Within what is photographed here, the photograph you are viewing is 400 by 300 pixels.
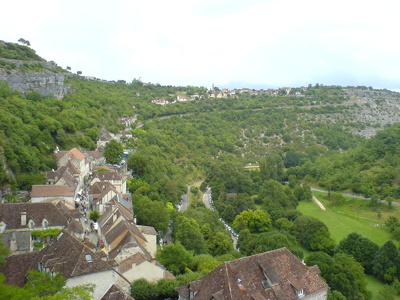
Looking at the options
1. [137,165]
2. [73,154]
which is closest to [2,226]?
[73,154]

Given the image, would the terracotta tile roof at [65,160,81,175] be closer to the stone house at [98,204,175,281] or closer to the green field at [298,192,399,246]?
the stone house at [98,204,175,281]

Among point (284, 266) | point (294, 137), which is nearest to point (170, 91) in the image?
point (294, 137)

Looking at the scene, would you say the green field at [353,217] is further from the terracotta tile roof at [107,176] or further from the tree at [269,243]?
the terracotta tile roof at [107,176]

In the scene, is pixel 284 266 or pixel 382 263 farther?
pixel 382 263

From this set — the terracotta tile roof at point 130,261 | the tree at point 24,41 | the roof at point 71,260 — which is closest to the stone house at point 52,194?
the terracotta tile roof at point 130,261

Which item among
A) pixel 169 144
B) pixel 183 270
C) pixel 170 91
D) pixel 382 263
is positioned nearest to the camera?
pixel 183 270

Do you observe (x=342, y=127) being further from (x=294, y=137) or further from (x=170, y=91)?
(x=170, y=91)

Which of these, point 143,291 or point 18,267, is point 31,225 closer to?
point 18,267
